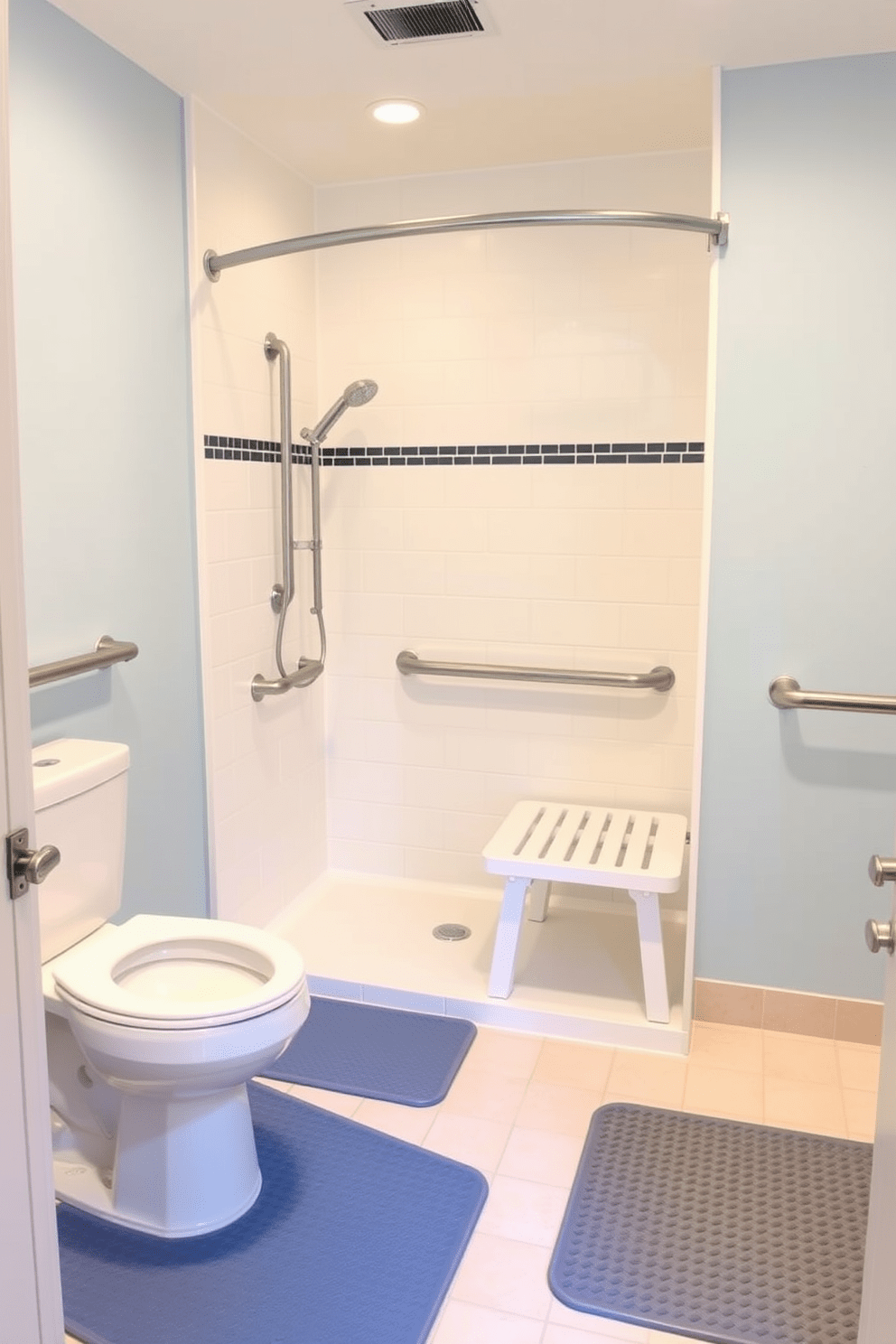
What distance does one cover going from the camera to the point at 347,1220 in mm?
1901

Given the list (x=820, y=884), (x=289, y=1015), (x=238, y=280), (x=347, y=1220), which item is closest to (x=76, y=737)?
(x=289, y=1015)

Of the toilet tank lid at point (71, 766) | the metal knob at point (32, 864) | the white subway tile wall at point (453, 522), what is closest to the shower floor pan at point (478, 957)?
the white subway tile wall at point (453, 522)

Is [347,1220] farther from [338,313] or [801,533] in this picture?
[338,313]

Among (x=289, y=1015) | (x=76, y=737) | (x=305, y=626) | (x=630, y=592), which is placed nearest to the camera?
(x=289, y=1015)

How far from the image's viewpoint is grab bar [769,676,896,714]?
231 cm

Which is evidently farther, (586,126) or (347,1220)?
(586,126)

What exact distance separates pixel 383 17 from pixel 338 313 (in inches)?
46.9

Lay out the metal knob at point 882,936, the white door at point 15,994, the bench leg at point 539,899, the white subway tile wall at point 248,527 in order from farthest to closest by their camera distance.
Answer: the bench leg at point 539,899 → the white subway tile wall at point 248,527 → the metal knob at point 882,936 → the white door at point 15,994

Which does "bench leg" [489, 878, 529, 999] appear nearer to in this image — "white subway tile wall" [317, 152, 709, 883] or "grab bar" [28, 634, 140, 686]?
"white subway tile wall" [317, 152, 709, 883]

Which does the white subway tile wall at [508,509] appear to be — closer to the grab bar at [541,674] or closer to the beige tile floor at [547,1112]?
the grab bar at [541,674]

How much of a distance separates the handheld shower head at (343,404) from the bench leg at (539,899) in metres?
1.45

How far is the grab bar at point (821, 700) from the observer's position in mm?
2309

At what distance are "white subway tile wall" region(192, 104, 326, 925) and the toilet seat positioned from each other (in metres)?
0.58

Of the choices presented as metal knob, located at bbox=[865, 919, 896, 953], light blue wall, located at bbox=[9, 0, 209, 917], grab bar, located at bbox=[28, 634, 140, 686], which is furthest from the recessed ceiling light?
metal knob, located at bbox=[865, 919, 896, 953]
